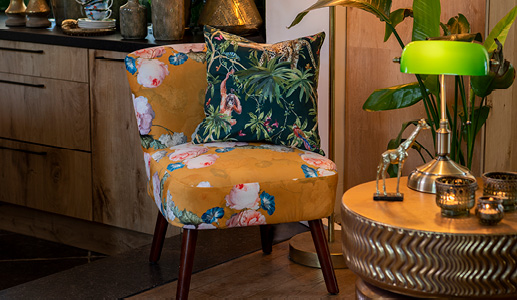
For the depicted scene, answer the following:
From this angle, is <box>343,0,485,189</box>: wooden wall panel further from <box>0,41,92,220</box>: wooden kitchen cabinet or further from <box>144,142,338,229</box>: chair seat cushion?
<box>0,41,92,220</box>: wooden kitchen cabinet

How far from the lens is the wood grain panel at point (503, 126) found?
9.36 feet

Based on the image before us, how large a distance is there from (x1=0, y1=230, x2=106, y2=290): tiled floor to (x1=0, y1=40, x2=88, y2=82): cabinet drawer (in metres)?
0.83

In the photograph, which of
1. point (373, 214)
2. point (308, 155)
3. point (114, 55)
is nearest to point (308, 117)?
point (308, 155)

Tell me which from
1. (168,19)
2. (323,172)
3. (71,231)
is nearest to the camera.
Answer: (323,172)

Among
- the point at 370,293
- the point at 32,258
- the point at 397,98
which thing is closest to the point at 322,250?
the point at 370,293

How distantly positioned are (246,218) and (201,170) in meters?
0.21

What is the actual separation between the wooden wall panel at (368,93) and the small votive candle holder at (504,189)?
3.04 ft

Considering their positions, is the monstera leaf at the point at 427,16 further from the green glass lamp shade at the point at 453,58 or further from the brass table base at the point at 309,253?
the brass table base at the point at 309,253

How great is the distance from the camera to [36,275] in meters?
3.38

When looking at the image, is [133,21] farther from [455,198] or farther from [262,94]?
[455,198]

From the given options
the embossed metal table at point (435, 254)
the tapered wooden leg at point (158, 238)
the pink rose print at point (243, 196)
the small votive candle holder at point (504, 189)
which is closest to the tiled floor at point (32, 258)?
the tapered wooden leg at point (158, 238)

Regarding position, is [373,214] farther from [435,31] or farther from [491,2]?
[491,2]

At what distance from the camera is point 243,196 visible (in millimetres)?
2463

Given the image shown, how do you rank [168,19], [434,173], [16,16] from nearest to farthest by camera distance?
[434,173]
[168,19]
[16,16]
